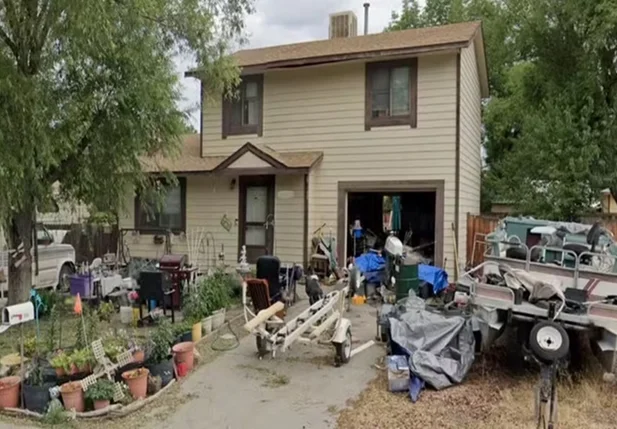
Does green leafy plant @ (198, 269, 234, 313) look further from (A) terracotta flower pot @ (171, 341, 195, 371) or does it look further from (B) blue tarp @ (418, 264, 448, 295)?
(B) blue tarp @ (418, 264, 448, 295)

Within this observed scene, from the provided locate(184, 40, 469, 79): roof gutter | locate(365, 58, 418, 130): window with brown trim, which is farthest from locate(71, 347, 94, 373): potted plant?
locate(365, 58, 418, 130): window with brown trim

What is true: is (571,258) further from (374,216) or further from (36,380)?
(374,216)

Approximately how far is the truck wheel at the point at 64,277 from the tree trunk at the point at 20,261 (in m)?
2.15

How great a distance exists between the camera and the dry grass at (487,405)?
479cm

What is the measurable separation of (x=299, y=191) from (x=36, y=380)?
741cm

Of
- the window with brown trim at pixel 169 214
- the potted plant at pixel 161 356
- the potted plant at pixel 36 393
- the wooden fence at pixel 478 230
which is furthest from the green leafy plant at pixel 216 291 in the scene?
the wooden fence at pixel 478 230

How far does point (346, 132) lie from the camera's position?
11.6 metres

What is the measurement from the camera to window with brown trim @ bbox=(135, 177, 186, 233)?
43.4 feet

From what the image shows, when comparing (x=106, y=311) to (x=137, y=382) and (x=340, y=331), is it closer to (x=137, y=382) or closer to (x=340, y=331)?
(x=137, y=382)

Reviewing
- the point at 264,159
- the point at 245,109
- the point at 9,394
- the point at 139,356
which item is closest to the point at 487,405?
the point at 139,356

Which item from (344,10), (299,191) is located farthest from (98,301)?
(344,10)

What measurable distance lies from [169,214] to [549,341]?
34.3 ft

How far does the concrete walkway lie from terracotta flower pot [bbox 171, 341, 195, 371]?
0.57 ft

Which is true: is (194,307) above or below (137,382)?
above
